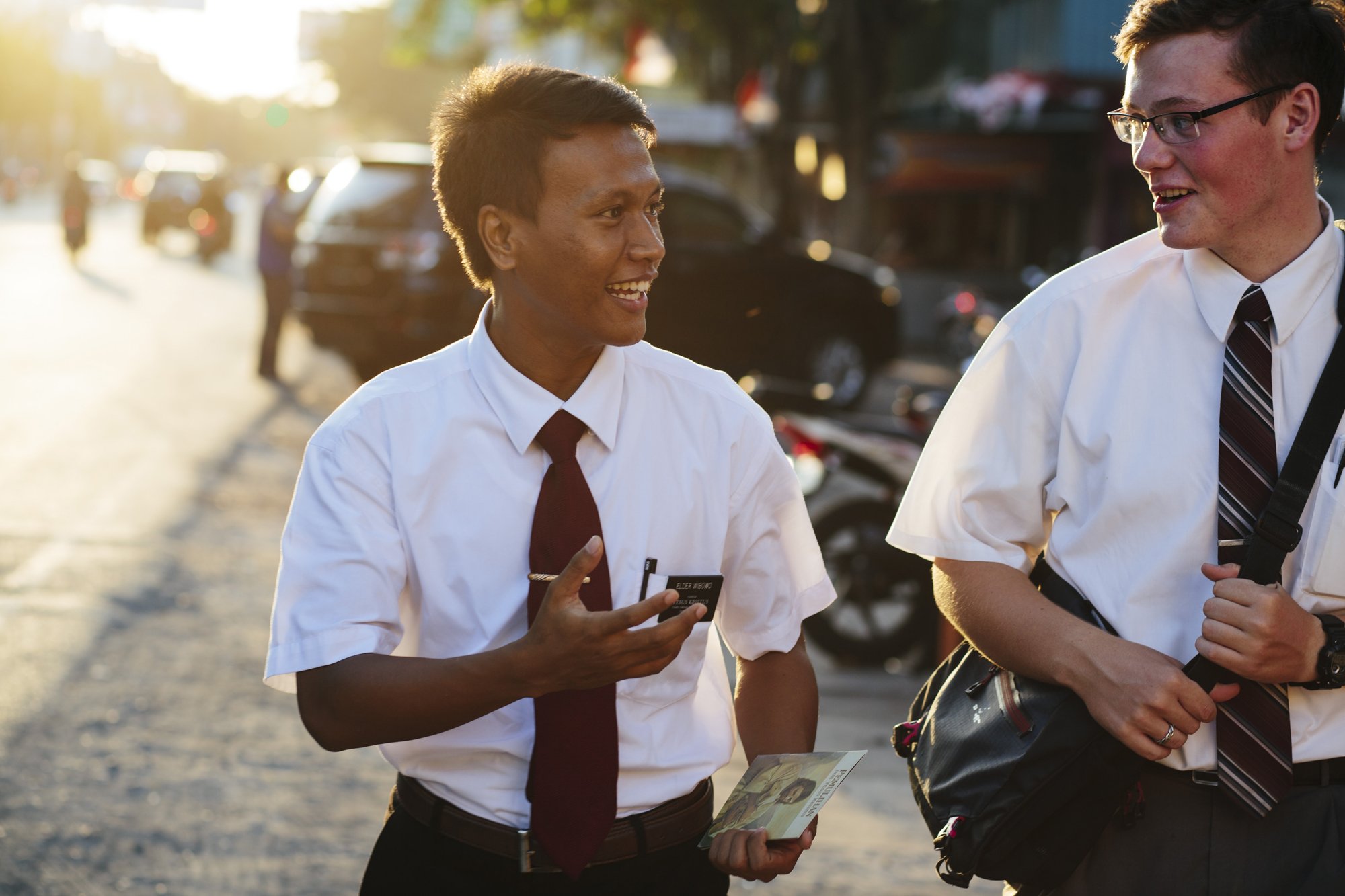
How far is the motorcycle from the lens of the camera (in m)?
6.80

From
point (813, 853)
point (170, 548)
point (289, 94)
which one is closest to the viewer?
point (813, 853)

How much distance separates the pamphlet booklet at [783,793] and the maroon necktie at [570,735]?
0.59 feet

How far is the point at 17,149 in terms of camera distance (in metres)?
85.9

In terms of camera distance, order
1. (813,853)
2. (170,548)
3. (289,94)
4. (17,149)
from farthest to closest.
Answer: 1. (17,149)
2. (289,94)
3. (170,548)
4. (813,853)

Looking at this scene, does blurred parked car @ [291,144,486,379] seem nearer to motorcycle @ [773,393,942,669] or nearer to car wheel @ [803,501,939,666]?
motorcycle @ [773,393,942,669]

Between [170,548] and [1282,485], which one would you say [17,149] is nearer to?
[170,548]

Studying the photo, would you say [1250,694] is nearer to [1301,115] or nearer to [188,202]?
[1301,115]

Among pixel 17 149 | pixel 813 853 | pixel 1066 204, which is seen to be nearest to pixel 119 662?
pixel 813 853

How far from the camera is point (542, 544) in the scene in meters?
2.24

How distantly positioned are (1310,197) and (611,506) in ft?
3.82

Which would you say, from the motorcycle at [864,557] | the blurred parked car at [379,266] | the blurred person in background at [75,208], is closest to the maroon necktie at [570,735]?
the motorcycle at [864,557]

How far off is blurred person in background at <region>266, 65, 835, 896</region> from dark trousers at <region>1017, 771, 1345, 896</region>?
53 cm

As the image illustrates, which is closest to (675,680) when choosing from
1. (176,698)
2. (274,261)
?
(176,698)

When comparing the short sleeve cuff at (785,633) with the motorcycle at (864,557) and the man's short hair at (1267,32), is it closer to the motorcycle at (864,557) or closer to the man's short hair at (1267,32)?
the man's short hair at (1267,32)
